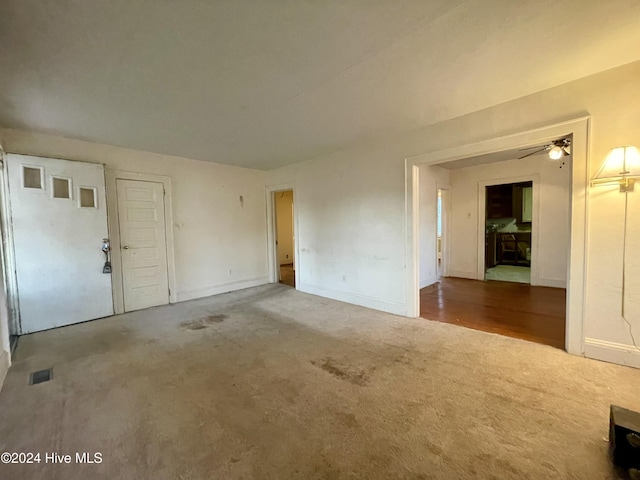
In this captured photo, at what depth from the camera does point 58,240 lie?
3.54 metres

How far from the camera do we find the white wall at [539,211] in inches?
201

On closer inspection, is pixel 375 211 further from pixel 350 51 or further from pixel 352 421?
pixel 352 421

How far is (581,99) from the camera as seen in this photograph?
241 cm

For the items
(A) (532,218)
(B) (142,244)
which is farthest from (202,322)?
(A) (532,218)

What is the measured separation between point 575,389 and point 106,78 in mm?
4387

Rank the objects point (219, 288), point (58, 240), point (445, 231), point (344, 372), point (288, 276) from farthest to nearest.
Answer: point (288, 276) → point (445, 231) → point (219, 288) → point (58, 240) → point (344, 372)

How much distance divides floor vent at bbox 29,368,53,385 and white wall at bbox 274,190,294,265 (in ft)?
20.8

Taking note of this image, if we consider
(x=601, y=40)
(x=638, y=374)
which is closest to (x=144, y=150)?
(x=601, y=40)

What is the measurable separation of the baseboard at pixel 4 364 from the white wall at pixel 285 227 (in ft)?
A: 20.8

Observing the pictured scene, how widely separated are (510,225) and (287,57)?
8.38 metres

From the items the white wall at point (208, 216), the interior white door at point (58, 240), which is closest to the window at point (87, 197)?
the interior white door at point (58, 240)

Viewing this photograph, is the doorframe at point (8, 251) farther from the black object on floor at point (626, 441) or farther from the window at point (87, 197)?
the black object on floor at point (626, 441)

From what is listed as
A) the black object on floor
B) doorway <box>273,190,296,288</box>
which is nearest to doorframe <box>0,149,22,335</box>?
the black object on floor

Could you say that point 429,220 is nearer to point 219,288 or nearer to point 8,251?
point 219,288
